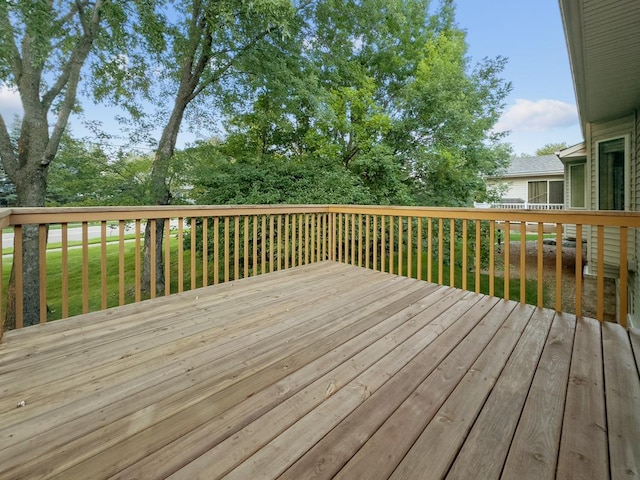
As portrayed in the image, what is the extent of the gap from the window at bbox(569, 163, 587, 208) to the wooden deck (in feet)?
27.0

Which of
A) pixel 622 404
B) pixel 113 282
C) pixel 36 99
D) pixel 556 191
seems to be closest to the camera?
pixel 622 404

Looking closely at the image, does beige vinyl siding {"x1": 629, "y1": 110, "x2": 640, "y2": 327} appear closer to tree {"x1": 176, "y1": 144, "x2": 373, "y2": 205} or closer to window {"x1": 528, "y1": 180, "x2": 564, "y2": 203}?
tree {"x1": 176, "y1": 144, "x2": 373, "y2": 205}

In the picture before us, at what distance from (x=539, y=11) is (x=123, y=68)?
9374 millimetres

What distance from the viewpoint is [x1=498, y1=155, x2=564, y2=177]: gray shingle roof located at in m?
→ 14.1

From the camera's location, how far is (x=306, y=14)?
6461 mm

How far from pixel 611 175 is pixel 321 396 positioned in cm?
696

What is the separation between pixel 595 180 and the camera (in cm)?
607

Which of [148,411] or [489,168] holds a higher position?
[489,168]

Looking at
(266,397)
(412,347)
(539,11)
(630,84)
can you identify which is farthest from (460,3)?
(266,397)

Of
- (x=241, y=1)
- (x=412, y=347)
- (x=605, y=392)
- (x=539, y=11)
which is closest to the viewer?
(x=605, y=392)

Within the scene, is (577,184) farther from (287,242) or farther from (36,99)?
(36,99)

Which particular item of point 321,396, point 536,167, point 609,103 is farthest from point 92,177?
point 536,167

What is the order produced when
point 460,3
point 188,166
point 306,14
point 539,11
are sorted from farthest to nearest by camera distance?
point 460,3 < point 539,11 < point 306,14 < point 188,166

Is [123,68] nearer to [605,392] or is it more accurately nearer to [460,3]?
[605,392]
